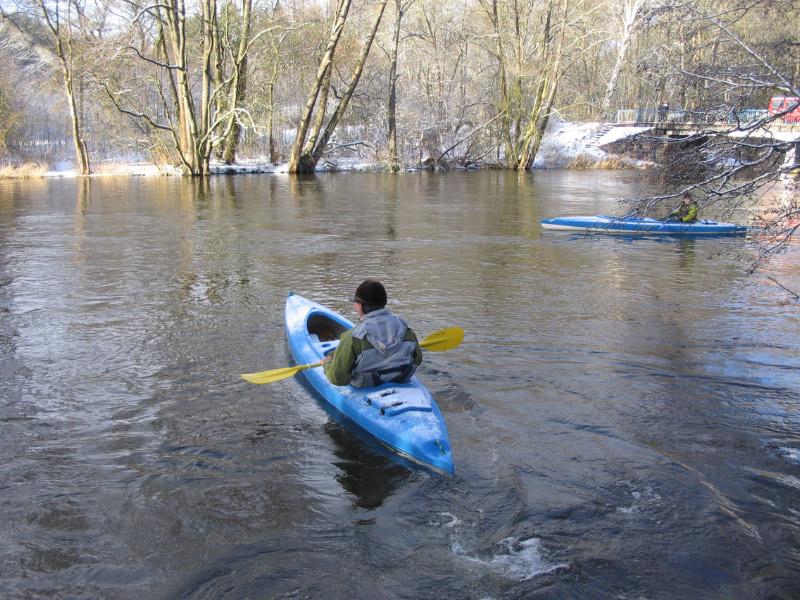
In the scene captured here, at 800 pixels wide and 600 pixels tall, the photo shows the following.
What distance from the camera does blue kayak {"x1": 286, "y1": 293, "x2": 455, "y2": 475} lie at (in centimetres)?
426

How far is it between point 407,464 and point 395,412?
344mm

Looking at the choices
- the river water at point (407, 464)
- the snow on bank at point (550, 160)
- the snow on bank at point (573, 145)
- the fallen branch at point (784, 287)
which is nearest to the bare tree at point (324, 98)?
the snow on bank at point (550, 160)

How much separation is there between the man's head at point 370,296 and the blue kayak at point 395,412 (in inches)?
23.0

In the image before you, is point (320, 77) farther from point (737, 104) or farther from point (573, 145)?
point (737, 104)

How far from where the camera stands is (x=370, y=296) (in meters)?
4.71

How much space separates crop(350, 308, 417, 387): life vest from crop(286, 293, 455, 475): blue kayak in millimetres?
68

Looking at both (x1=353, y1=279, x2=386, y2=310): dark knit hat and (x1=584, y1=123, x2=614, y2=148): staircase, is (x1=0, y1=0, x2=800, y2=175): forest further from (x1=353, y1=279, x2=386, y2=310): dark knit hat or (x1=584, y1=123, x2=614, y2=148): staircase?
(x1=353, y1=279, x2=386, y2=310): dark knit hat

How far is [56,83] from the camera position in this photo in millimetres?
30047

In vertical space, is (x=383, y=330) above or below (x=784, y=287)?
above

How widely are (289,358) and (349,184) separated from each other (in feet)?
68.5

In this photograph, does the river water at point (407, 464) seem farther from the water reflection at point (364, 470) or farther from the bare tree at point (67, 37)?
the bare tree at point (67, 37)

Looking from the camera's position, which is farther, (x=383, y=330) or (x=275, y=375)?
(x=275, y=375)

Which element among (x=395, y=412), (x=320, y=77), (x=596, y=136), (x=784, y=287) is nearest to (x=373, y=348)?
(x=395, y=412)

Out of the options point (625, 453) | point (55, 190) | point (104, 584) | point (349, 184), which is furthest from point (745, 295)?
point (55, 190)
